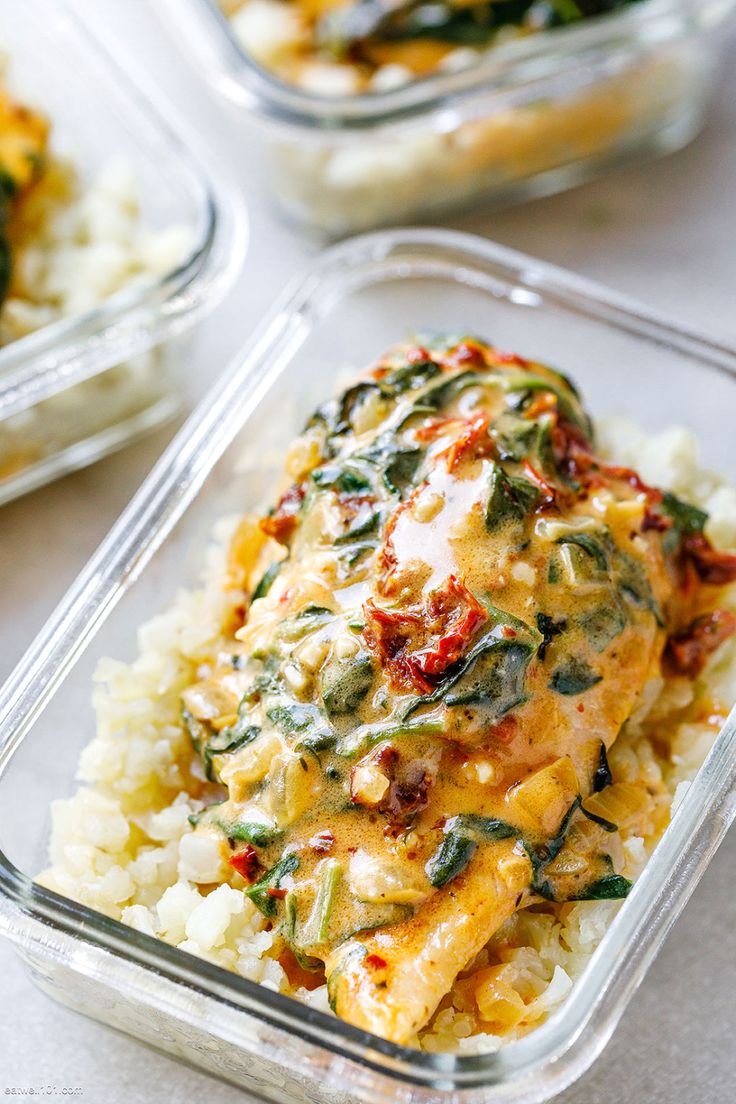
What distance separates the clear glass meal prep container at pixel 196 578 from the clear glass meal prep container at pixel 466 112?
0.47m

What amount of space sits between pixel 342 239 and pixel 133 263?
0.70 metres

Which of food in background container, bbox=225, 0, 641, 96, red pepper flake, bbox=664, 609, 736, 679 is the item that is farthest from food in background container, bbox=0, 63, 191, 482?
red pepper flake, bbox=664, 609, 736, 679

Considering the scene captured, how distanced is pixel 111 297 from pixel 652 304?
4.81 ft

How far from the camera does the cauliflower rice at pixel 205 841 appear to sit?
7.15 feet

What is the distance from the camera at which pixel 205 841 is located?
230cm

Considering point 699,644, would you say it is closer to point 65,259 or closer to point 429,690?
point 429,690

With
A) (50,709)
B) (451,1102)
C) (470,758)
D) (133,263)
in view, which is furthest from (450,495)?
(133,263)

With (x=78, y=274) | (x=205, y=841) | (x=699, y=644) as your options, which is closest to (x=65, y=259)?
(x=78, y=274)

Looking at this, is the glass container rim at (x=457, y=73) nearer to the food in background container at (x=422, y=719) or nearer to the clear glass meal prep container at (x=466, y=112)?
the clear glass meal prep container at (x=466, y=112)

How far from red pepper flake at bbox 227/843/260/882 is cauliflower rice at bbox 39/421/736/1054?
36 millimetres

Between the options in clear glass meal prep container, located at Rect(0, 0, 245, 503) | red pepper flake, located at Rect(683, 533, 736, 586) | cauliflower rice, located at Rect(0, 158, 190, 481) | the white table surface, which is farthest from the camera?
cauliflower rice, located at Rect(0, 158, 190, 481)

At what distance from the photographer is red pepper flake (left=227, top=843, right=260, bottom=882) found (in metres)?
2.22

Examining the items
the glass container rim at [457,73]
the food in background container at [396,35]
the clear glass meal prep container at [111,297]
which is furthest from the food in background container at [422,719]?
the food in background container at [396,35]

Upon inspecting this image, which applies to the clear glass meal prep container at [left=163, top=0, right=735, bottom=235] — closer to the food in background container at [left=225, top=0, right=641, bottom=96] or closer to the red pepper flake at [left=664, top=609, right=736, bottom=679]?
the food in background container at [left=225, top=0, right=641, bottom=96]
